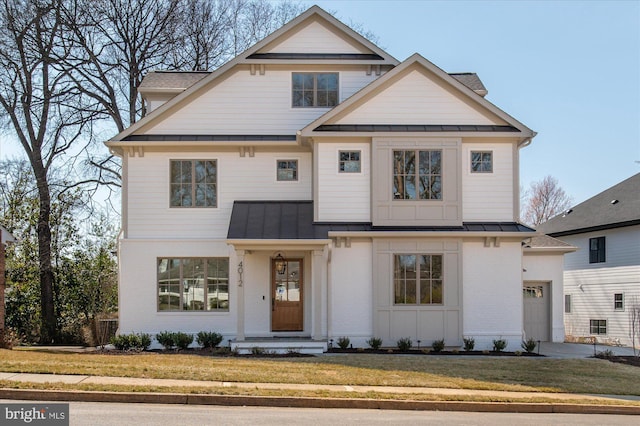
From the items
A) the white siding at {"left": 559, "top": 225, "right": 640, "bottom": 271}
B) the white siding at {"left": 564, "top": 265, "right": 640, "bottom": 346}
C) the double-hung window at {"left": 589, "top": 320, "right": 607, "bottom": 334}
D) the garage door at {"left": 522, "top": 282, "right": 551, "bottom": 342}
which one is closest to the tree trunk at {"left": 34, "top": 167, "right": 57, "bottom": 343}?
the garage door at {"left": 522, "top": 282, "right": 551, "bottom": 342}

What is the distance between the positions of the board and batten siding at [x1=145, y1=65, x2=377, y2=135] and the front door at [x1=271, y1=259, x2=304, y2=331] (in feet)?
13.8

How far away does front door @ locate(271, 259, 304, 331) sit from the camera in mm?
22484

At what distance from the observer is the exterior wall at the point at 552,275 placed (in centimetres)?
2484

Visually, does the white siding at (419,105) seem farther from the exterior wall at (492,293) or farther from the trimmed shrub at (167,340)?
the trimmed shrub at (167,340)

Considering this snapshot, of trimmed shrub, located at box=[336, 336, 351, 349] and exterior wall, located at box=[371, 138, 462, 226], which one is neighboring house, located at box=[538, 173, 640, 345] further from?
trimmed shrub, located at box=[336, 336, 351, 349]

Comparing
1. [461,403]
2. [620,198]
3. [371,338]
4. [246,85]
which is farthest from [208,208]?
[620,198]

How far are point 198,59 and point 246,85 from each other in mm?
11742

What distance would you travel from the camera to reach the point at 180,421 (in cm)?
1086

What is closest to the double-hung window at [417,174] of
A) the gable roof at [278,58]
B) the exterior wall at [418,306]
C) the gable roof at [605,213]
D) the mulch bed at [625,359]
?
the exterior wall at [418,306]

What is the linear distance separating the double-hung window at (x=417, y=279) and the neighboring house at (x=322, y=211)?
4cm

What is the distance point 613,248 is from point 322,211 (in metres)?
15.6

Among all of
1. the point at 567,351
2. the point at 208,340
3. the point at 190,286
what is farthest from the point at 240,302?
the point at 567,351

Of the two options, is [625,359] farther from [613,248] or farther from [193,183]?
[193,183]

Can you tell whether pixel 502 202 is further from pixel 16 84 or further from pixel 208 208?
pixel 16 84
